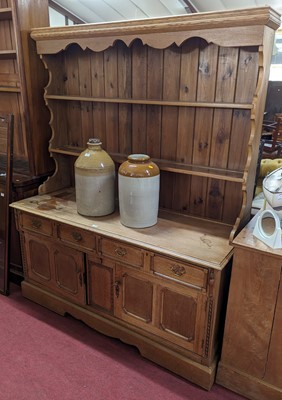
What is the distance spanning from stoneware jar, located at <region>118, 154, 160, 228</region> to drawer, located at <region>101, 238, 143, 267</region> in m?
0.14

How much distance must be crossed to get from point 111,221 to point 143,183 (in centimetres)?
35

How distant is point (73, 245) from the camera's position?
1921 millimetres

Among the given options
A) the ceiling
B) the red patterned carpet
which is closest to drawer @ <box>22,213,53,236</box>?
the red patterned carpet

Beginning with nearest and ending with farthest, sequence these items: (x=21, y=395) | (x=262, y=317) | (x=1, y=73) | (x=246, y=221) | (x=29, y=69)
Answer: (x=262, y=317) < (x=21, y=395) < (x=246, y=221) < (x=29, y=69) < (x=1, y=73)

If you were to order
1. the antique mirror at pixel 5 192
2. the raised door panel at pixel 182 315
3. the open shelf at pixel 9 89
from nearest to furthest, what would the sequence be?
the raised door panel at pixel 182 315
the antique mirror at pixel 5 192
the open shelf at pixel 9 89

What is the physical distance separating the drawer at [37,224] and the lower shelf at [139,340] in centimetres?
46

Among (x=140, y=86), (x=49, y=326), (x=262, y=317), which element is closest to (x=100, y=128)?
(x=140, y=86)

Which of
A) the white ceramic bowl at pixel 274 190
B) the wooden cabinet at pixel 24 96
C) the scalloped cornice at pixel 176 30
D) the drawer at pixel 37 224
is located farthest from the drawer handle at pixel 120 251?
the scalloped cornice at pixel 176 30

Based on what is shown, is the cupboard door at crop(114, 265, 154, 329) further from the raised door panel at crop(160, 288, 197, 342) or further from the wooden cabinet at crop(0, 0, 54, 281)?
the wooden cabinet at crop(0, 0, 54, 281)

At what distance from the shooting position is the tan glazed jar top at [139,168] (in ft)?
5.50

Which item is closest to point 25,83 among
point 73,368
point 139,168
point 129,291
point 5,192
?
point 5,192

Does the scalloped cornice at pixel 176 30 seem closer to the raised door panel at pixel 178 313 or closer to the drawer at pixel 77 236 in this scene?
the drawer at pixel 77 236

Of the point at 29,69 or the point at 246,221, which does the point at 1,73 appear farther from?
the point at 246,221

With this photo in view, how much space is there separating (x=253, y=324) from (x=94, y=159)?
47.6 inches
